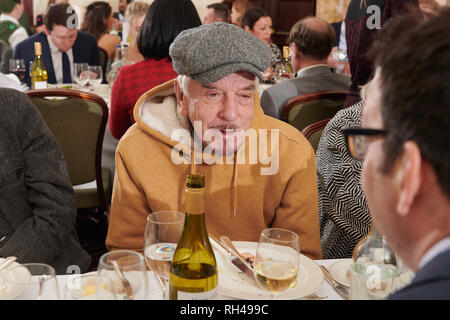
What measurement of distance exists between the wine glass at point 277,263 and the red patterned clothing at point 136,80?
6.15ft

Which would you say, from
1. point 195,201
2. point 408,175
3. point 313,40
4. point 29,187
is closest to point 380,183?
point 408,175

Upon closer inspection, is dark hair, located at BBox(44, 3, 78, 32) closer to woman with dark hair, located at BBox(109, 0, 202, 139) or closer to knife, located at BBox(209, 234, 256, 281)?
woman with dark hair, located at BBox(109, 0, 202, 139)

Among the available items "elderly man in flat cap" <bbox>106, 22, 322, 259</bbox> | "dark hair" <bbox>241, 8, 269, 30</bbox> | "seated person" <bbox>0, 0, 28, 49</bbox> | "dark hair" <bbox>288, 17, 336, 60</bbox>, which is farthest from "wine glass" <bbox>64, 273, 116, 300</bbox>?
"seated person" <bbox>0, 0, 28, 49</bbox>

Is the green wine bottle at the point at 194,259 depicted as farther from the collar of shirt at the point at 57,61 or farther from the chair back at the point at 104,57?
the chair back at the point at 104,57

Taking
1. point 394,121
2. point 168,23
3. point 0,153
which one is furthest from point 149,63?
point 394,121

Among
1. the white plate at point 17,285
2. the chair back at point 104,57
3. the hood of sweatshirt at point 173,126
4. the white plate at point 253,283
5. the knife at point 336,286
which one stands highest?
the hood of sweatshirt at point 173,126

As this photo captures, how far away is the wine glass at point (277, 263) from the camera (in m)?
1.06

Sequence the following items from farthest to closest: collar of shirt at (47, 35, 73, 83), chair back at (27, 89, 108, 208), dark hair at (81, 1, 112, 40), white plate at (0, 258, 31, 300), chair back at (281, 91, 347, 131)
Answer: dark hair at (81, 1, 112, 40) → collar of shirt at (47, 35, 73, 83) → chair back at (281, 91, 347, 131) → chair back at (27, 89, 108, 208) → white plate at (0, 258, 31, 300)

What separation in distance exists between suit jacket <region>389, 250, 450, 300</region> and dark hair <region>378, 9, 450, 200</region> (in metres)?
0.09

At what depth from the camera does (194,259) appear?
1.06 m

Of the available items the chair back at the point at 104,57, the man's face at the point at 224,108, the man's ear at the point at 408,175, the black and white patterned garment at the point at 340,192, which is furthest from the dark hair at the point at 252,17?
the man's ear at the point at 408,175

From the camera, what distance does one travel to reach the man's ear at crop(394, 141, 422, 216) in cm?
65

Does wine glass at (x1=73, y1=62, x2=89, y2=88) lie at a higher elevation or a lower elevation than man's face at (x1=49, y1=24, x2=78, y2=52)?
lower

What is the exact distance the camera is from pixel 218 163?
1.59m
